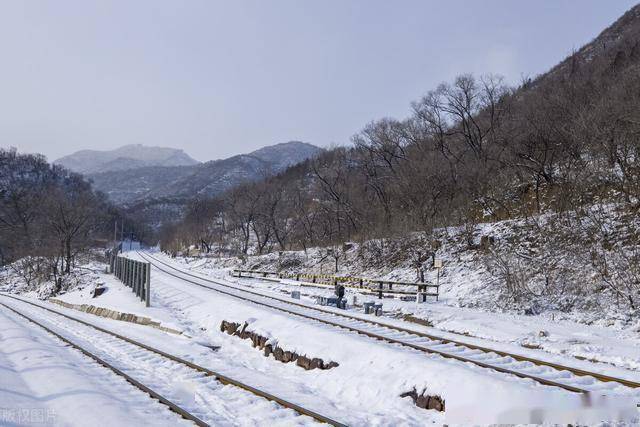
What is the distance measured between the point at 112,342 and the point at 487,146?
3471cm

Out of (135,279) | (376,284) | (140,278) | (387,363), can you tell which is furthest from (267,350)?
(376,284)

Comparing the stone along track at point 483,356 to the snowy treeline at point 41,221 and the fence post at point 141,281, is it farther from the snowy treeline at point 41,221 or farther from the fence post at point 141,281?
the snowy treeline at point 41,221

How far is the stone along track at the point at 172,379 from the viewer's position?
8.24m

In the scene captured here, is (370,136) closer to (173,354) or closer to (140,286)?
(140,286)

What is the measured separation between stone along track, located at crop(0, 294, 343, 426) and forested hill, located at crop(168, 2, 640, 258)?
66.2 ft

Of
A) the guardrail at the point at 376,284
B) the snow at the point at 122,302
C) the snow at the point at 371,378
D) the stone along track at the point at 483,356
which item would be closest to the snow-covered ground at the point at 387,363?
the snow at the point at 371,378

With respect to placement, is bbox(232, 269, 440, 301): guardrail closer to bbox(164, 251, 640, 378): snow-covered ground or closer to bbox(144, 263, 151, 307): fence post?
bbox(164, 251, 640, 378): snow-covered ground

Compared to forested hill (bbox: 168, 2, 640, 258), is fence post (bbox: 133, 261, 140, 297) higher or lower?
lower

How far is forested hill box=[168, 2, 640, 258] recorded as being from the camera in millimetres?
24594

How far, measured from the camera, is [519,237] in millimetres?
26375

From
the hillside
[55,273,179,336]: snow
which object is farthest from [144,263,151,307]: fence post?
the hillside

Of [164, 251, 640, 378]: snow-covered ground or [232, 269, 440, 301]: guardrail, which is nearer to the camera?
[164, 251, 640, 378]: snow-covered ground

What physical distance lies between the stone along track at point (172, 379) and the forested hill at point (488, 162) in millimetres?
20189

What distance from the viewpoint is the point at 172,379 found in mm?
10602
